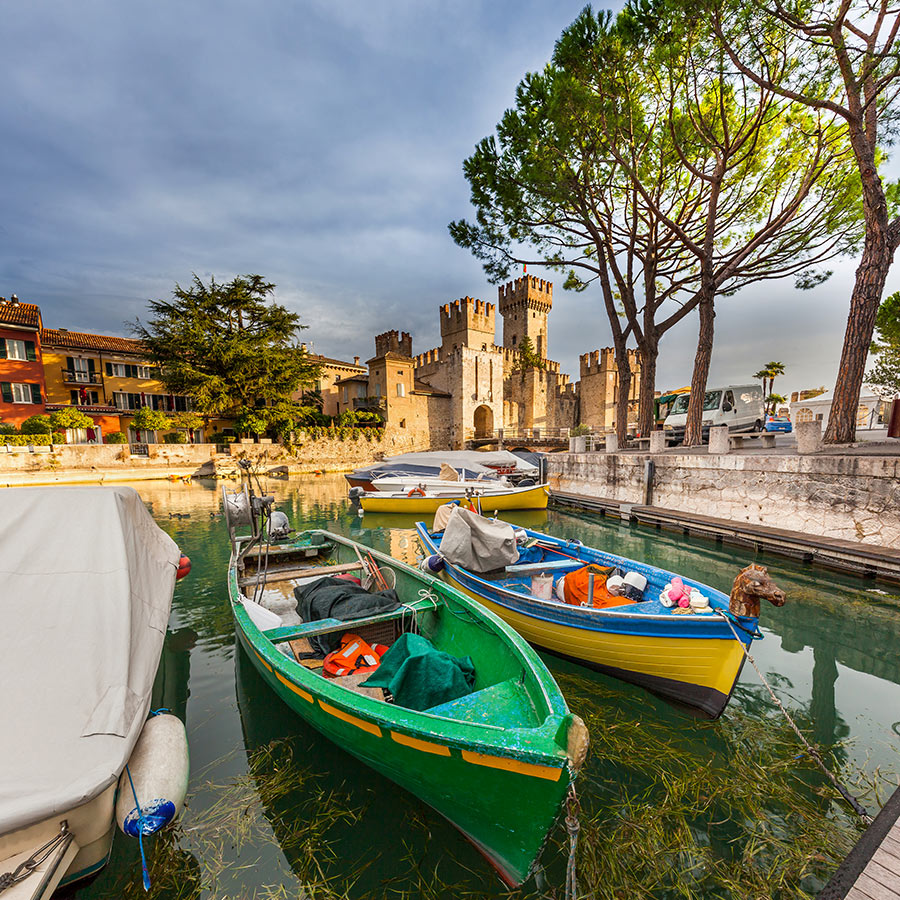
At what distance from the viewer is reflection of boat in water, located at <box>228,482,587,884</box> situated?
2.24 m

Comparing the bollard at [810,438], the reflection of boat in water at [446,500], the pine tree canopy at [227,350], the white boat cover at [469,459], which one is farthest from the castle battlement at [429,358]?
the bollard at [810,438]

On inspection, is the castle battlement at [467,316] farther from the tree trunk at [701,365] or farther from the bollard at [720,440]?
the bollard at [720,440]

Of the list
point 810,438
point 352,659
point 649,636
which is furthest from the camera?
point 810,438

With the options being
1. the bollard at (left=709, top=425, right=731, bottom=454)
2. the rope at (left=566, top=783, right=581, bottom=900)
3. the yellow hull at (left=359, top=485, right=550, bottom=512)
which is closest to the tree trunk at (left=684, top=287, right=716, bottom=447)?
the bollard at (left=709, top=425, right=731, bottom=454)

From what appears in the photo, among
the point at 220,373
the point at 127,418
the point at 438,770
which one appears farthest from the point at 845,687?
Answer: the point at 127,418

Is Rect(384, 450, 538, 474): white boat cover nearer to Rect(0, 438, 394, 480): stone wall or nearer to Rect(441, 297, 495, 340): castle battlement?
Rect(0, 438, 394, 480): stone wall

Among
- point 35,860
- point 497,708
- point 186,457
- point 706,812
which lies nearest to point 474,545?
point 497,708

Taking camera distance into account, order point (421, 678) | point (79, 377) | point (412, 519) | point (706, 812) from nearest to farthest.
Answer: point (706, 812)
point (421, 678)
point (412, 519)
point (79, 377)

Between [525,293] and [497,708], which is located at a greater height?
[525,293]

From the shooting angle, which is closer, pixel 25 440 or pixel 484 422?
pixel 25 440

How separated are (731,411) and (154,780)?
77.0 ft

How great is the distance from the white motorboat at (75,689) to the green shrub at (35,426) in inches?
1126

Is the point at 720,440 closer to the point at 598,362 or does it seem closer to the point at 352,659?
the point at 352,659

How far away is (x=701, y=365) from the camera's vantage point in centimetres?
1534
